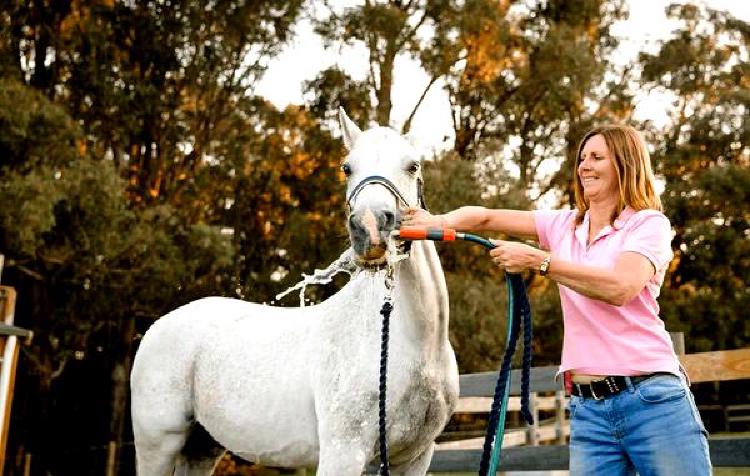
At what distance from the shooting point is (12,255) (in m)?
12.5

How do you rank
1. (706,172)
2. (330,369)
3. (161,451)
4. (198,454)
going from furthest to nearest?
1. (706,172)
2. (198,454)
3. (161,451)
4. (330,369)

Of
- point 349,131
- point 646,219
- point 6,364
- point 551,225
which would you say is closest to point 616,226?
point 646,219

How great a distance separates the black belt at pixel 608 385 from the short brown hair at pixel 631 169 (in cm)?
51

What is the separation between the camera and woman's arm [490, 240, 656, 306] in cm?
222

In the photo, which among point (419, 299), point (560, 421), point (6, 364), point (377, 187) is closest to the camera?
point (377, 187)

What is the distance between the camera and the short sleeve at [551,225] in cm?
272

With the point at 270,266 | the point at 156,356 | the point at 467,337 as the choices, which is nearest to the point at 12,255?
the point at 270,266

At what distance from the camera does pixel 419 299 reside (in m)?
3.04

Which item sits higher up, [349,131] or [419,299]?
[349,131]

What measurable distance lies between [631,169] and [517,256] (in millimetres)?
479

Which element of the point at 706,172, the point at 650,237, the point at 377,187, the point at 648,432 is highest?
the point at 706,172

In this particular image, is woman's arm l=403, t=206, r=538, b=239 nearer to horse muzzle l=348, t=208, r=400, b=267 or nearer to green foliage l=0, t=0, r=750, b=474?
horse muzzle l=348, t=208, r=400, b=267

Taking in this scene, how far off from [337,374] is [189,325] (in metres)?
1.44

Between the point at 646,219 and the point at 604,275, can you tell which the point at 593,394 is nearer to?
the point at 604,275
